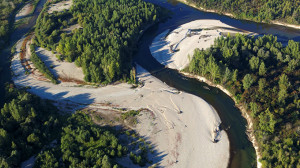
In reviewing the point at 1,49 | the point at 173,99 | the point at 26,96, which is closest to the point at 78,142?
the point at 26,96

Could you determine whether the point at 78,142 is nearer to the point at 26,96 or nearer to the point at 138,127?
the point at 138,127

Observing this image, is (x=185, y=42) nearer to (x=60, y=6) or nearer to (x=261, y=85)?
(x=261, y=85)

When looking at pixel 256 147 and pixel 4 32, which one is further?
pixel 4 32

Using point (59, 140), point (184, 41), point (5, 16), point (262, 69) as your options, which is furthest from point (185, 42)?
point (5, 16)

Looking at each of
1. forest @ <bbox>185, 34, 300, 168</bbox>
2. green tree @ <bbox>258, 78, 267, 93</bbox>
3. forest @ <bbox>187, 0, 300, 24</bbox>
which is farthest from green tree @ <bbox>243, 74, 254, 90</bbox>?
forest @ <bbox>187, 0, 300, 24</bbox>

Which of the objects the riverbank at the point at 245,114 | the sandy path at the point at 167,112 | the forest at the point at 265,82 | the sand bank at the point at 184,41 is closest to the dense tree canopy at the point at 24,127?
the sandy path at the point at 167,112
